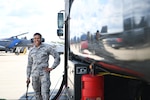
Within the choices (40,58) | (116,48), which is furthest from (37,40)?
(116,48)

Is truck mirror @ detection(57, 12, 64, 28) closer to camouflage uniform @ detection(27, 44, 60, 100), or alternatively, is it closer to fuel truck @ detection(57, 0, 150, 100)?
camouflage uniform @ detection(27, 44, 60, 100)

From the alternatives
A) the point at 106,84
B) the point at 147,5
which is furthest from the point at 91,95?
the point at 147,5

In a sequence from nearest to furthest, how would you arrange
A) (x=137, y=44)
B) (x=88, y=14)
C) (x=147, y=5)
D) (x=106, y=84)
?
(x=147, y=5) < (x=137, y=44) < (x=88, y=14) < (x=106, y=84)

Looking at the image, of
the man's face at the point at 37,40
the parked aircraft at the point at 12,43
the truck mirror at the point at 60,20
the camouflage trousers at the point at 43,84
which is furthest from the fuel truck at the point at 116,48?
the parked aircraft at the point at 12,43

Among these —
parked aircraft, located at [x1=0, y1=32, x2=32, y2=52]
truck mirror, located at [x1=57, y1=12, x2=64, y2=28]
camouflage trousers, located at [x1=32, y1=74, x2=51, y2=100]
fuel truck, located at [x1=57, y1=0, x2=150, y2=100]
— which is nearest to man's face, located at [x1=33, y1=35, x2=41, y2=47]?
camouflage trousers, located at [x1=32, y1=74, x2=51, y2=100]

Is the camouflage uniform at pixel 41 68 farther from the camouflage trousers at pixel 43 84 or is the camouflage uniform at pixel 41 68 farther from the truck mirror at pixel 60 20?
the truck mirror at pixel 60 20

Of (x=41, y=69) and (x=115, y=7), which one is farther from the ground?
(x=115, y=7)

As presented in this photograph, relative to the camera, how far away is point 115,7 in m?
2.26

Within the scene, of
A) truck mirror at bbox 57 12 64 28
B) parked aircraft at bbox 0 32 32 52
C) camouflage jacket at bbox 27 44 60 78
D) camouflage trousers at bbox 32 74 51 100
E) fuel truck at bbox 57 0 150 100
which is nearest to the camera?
fuel truck at bbox 57 0 150 100

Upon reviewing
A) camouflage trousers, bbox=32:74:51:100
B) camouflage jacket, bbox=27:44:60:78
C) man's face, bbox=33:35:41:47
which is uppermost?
man's face, bbox=33:35:41:47

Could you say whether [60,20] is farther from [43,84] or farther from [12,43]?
[12,43]

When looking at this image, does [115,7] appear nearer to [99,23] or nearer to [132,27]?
[132,27]

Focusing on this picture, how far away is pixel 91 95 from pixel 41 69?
9.58 ft

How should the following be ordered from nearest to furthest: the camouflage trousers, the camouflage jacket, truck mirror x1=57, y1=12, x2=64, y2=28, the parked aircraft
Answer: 1. the camouflage trousers
2. the camouflage jacket
3. truck mirror x1=57, y1=12, x2=64, y2=28
4. the parked aircraft
